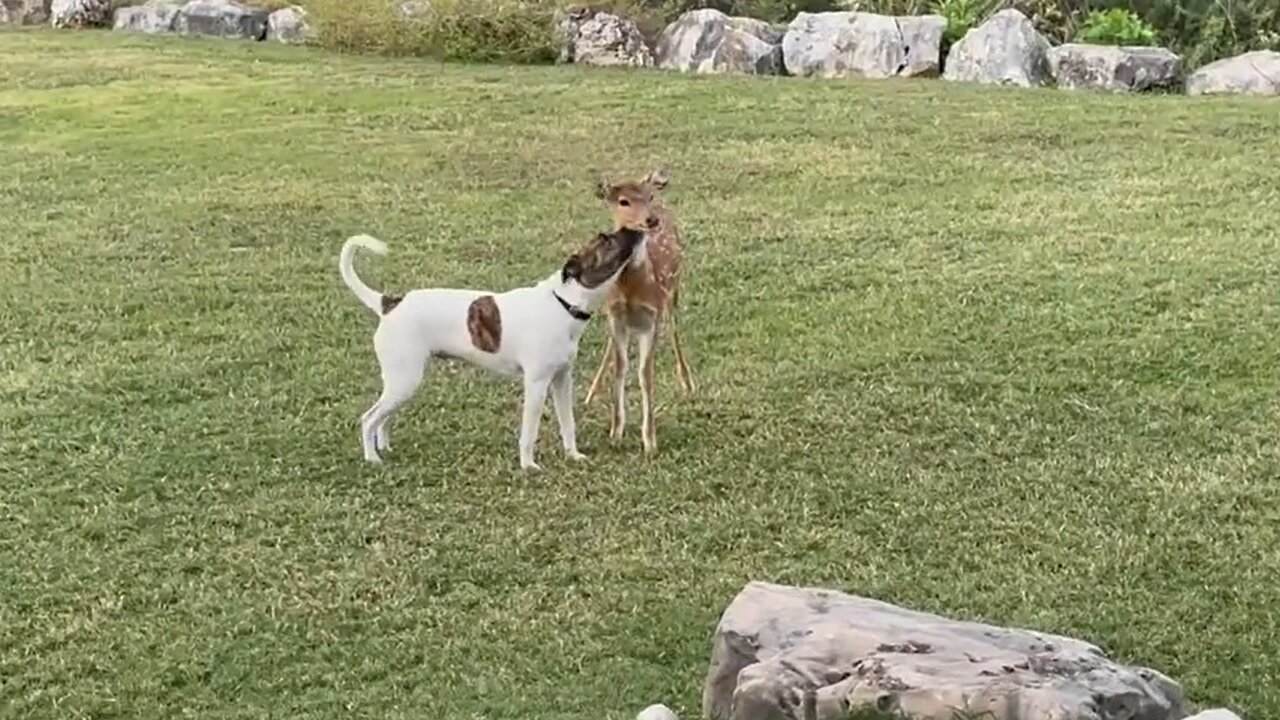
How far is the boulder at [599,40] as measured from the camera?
33.5 feet

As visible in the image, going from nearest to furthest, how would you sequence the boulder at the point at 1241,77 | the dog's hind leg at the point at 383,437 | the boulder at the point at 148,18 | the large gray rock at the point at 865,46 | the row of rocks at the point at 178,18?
the dog's hind leg at the point at 383,437 → the boulder at the point at 1241,77 → the large gray rock at the point at 865,46 → the row of rocks at the point at 178,18 → the boulder at the point at 148,18

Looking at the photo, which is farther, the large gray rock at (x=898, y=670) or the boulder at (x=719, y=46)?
the boulder at (x=719, y=46)

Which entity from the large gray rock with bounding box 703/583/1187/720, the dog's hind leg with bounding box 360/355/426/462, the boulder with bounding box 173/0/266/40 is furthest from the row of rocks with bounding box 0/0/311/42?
the large gray rock with bounding box 703/583/1187/720

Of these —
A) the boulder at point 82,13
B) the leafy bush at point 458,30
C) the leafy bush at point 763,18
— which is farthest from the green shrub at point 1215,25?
the boulder at point 82,13

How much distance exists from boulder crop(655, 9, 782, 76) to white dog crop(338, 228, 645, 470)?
644 centimetres

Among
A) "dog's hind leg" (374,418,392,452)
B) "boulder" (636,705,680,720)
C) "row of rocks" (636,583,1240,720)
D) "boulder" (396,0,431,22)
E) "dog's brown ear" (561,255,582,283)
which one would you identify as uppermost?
"boulder" (396,0,431,22)

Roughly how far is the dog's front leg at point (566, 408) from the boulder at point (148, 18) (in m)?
9.42

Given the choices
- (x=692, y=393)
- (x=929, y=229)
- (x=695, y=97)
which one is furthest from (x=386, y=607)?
(x=695, y=97)

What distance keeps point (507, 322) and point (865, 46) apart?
21.5 feet

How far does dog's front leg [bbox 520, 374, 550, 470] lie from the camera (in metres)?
3.71

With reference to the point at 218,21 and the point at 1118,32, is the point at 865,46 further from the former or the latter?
the point at 218,21

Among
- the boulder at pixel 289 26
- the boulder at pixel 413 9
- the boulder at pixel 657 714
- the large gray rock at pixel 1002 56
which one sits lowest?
the boulder at pixel 657 714

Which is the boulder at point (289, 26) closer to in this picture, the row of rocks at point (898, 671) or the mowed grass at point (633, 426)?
the mowed grass at point (633, 426)

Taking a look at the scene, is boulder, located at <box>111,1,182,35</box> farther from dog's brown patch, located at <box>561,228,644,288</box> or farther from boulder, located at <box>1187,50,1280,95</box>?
dog's brown patch, located at <box>561,228,644,288</box>
